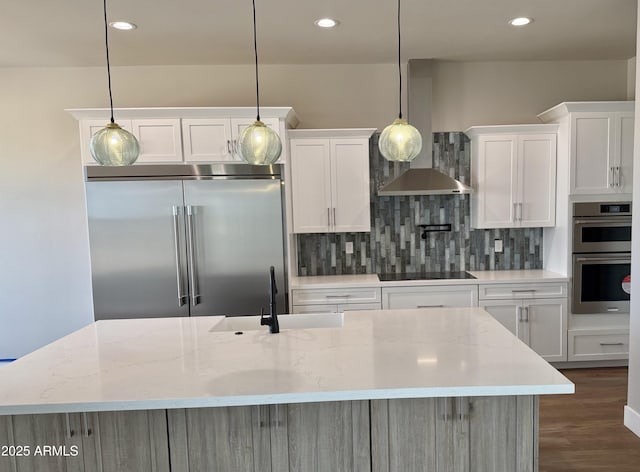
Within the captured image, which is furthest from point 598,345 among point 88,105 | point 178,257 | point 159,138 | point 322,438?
point 88,105

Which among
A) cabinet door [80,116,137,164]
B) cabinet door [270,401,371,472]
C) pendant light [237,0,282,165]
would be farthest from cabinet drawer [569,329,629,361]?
cabinet door [80,116,137,164]

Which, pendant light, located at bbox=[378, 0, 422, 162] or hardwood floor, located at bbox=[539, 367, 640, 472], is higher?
pendant light, located at bbox=[378, 0, 422, 162]

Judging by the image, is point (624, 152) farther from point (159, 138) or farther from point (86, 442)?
point (86, 442)

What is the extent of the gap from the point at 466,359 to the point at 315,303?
1.96 m

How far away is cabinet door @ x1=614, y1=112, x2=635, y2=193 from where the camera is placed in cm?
341

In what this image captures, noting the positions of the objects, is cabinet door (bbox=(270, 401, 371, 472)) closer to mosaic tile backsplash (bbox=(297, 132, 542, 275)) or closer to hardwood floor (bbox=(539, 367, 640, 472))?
hardwood floor (bbox=(539, 367, 640, 472))

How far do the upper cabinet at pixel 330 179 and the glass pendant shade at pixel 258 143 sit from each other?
1707 millimetres

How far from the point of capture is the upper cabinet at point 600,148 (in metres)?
3.41

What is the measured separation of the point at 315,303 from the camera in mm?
3494

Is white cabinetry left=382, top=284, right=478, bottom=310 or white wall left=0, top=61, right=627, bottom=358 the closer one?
white cabinetry left=382, top=284, right=478, bottom=310

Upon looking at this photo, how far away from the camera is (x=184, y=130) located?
328 cm

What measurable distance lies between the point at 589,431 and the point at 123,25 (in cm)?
430

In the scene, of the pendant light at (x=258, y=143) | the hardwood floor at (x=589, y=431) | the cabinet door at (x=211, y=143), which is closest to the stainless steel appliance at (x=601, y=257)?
the hardwood floor at (x=589, y=431)

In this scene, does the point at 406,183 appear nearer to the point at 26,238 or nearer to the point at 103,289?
the point at 103,289
